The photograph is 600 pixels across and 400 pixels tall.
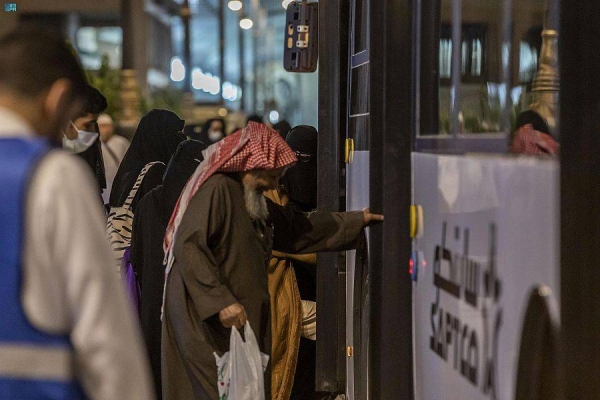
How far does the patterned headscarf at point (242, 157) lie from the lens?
573 cm

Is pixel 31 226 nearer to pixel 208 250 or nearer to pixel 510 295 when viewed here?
pixel 510 295

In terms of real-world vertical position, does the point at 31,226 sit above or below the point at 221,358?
above

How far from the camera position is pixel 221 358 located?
5.59 metres

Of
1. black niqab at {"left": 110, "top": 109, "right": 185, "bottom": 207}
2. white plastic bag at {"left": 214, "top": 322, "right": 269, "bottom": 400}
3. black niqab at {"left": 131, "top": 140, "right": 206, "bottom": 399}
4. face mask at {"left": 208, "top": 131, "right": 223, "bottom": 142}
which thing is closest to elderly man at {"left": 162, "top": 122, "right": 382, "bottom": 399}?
white plastic bag at {"left": 214, "top": 322, "right": 269, "bottom": 400}

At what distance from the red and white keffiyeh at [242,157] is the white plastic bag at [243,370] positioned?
0.65m

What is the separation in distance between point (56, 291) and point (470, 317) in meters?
1.13

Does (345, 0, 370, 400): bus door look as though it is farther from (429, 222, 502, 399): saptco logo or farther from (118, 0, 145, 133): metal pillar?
(118, 0, 145, 133): metal pillar

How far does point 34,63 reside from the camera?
281 centimetres

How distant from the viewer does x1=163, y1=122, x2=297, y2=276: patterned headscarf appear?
5.73 metres

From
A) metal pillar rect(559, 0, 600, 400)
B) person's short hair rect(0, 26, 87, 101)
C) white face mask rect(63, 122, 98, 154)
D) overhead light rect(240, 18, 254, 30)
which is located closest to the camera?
metal pillar rect(559, 0, 600, 400)

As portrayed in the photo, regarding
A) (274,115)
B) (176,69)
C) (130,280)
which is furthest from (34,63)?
(274,115)

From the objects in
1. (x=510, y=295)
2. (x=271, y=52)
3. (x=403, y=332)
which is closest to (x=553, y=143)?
(x=510, y=295)

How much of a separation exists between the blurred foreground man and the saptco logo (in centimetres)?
82

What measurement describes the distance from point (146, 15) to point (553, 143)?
41004 millimetres
